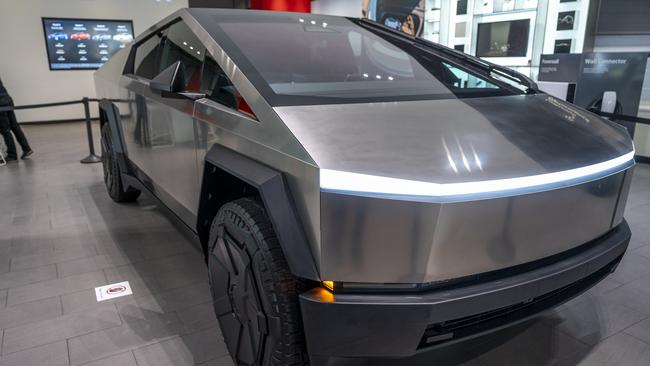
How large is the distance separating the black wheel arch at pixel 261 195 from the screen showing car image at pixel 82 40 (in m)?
7.99

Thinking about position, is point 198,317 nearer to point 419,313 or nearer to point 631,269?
point 419,313

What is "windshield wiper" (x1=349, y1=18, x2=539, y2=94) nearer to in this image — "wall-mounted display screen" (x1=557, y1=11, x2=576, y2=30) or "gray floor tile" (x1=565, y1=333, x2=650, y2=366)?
"gray floor tile" (x1=565, y1=333, x2=650, y2=366)

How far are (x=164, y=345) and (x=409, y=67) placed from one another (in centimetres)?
156

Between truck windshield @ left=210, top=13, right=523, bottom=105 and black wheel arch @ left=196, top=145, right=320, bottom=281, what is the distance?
240mm

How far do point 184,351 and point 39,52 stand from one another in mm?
8938

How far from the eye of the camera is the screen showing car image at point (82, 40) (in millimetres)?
8742

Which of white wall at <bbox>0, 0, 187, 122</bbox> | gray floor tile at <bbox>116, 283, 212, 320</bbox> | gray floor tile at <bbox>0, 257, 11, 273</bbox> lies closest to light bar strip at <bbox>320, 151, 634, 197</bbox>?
gray floor tile at <bbox>116, 283, 212, 320</bbox>

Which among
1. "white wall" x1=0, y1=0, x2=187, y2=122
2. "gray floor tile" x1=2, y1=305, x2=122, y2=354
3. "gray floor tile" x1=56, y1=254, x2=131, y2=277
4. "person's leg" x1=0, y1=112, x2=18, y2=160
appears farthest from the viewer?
"white wall" x1=0, y1=0, x2=187, y2=122

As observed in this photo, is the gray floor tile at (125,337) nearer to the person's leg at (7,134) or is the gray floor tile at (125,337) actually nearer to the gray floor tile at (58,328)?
the gray floor tile at (58,328)

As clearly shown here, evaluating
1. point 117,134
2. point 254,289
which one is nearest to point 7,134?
point 117,134

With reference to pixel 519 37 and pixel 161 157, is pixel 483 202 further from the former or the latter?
pixel 519 37

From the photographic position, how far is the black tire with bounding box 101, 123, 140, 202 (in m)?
3.46

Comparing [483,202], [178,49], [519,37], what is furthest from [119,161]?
[519,37]

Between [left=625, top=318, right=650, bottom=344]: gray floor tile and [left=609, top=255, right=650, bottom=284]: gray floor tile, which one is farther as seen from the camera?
[left=609, top=255, right=650, bottom=284]: gray floor tile
